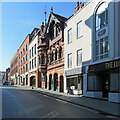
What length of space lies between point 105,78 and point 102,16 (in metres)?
6.23

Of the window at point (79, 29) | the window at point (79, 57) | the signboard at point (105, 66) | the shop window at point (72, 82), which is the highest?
the window at point (79, 29)

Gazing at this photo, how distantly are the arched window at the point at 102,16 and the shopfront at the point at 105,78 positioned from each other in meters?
3.99

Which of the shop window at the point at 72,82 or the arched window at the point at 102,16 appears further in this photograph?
the shop window at the point at 72,82

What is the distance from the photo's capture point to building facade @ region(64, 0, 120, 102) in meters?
12.4

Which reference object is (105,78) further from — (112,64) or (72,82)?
(72,82)

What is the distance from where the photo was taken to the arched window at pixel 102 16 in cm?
1402

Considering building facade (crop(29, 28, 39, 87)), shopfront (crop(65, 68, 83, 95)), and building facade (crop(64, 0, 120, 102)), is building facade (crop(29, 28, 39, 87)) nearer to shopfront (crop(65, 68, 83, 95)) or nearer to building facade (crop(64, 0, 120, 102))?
shopfront (crop(65, 68, 83, 95))

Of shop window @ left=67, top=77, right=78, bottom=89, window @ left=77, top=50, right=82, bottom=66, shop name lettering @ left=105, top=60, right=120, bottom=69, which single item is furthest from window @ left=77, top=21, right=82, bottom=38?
shop name lettering @ left=105, top=60, right=120, bottom=69

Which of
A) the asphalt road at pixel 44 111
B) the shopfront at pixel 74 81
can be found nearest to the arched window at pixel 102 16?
the shopfront at pixel 74 81

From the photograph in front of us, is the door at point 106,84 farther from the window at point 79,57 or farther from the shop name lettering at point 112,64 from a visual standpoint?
the window at point 79,57

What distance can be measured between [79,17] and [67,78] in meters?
8.40

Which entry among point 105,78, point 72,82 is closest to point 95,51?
point 105,78

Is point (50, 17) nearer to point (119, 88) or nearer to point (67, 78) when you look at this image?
point (67, 78)

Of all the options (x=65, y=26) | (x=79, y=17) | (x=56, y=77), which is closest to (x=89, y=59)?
(x=79, y=17)
